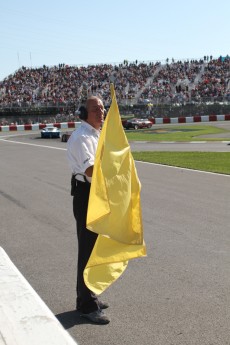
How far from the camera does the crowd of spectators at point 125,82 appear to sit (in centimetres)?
5288

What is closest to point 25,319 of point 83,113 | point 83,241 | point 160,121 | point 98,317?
point 98,317

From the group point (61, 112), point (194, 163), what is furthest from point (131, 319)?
point (61, 112)

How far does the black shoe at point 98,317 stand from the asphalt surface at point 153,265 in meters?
0.06

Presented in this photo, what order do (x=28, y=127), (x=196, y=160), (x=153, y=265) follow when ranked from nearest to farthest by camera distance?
(x=153, y=265), (x=196, y=160), (x=28, y=127)

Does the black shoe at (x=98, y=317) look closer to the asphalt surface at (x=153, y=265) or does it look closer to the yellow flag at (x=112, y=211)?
the asphalt surface at (x=153, y=265)

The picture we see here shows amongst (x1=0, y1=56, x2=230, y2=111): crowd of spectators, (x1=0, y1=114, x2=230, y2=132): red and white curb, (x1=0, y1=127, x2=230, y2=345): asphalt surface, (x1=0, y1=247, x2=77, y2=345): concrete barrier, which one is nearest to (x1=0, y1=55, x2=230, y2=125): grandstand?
(x1=0, y1=56, x2=230, y2=111): crowd of spectators

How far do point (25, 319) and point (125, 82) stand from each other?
54.7 metres

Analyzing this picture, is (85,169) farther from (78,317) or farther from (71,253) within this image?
(71,253)

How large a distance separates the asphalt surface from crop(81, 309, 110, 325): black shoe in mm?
58

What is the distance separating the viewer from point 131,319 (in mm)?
3990

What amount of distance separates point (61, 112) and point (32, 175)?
35.0 m

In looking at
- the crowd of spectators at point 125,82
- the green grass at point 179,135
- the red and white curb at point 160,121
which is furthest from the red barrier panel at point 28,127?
the green grass at point 179,135

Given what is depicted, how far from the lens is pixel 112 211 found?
3922mm

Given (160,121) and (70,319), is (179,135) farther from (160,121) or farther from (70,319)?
(70,319)
